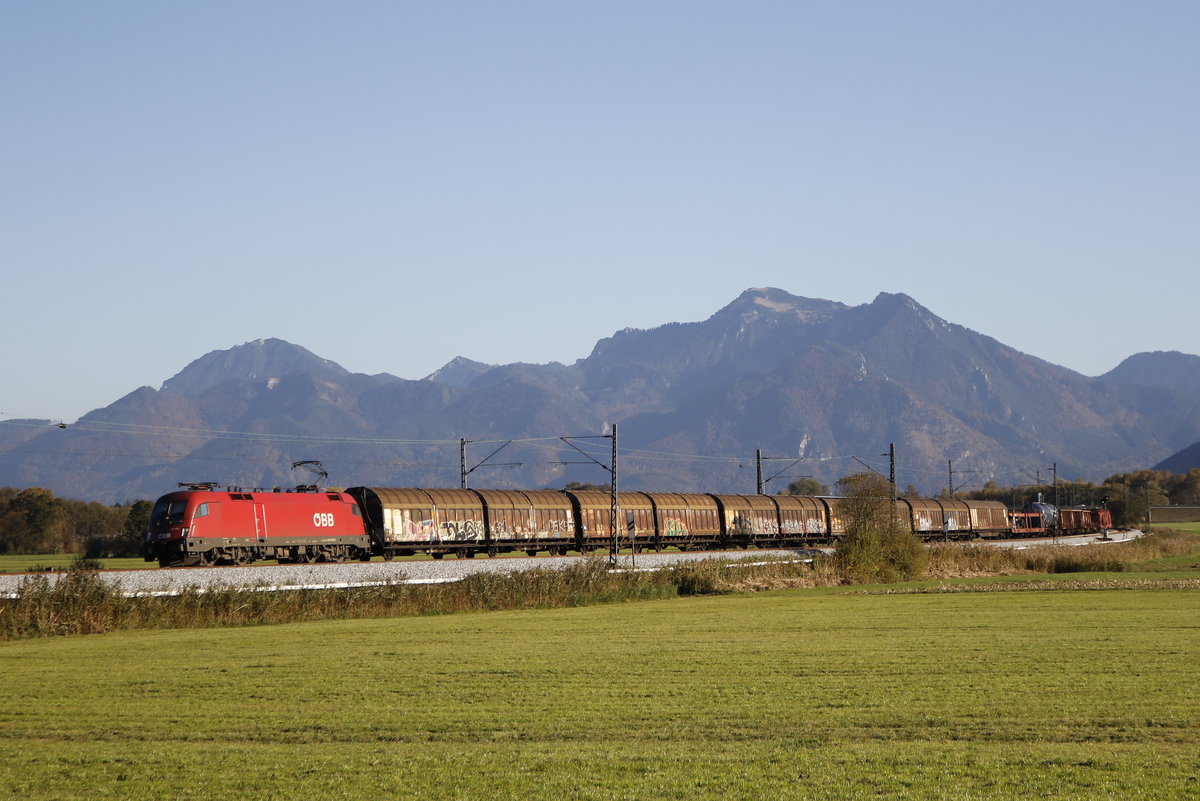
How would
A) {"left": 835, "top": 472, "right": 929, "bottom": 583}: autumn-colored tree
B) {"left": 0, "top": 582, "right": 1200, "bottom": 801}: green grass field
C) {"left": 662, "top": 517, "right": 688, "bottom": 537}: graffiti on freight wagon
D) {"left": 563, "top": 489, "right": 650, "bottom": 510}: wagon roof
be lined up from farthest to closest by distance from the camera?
{"left": 662, "top": 517, "right": 688, "bottom": 537}: graffiti on freight wagon, {"left": 563, "top": 489, "right": 650, "bottom": 510}: wagon roof, {"left": 835, "top": 472, "right": 929, "bottom": 583}: autumn-colored tree, {"left": 0, "top": 582, "right": 1200, "bottom": 801}: green grass field

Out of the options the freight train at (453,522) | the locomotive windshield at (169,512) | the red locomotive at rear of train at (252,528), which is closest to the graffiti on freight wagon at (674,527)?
the freight train at (453,522)

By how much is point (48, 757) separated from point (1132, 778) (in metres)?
13.5

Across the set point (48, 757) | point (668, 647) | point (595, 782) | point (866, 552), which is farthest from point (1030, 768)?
point (866, 552)

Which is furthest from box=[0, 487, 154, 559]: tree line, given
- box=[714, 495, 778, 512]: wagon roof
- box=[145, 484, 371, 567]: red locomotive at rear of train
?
box=[714, 495, 778, 512]: wagon roof

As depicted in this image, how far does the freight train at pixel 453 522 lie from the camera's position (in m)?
57.8

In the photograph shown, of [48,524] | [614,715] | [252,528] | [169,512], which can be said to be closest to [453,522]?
[252,528]

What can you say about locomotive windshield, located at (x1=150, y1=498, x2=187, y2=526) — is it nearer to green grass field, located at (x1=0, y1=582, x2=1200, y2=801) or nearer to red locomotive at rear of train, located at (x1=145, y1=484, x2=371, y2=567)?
red locomotive at rear of train, located at (x1=145, y1=484, x2=371, y2=567)

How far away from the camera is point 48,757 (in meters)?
16.4

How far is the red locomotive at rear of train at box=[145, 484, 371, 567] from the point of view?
56812 millimetres

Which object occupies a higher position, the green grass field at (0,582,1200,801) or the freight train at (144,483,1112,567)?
the freight train at (144,483,1112,567)

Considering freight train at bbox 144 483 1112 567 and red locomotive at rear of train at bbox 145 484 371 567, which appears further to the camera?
freight train at bbox 144 483 1112 567

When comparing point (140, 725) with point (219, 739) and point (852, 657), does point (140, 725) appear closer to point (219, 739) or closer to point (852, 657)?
point (219, 739)

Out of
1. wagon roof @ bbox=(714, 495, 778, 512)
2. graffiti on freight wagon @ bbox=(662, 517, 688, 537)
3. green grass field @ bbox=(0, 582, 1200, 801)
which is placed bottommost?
green grass field @ bbox=(0, 582, 1200, 801)

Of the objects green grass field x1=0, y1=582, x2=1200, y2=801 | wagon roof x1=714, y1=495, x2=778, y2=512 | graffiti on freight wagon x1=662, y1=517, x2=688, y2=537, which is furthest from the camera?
wagon roof x1=714, y1=495, x2=778, y2=512
